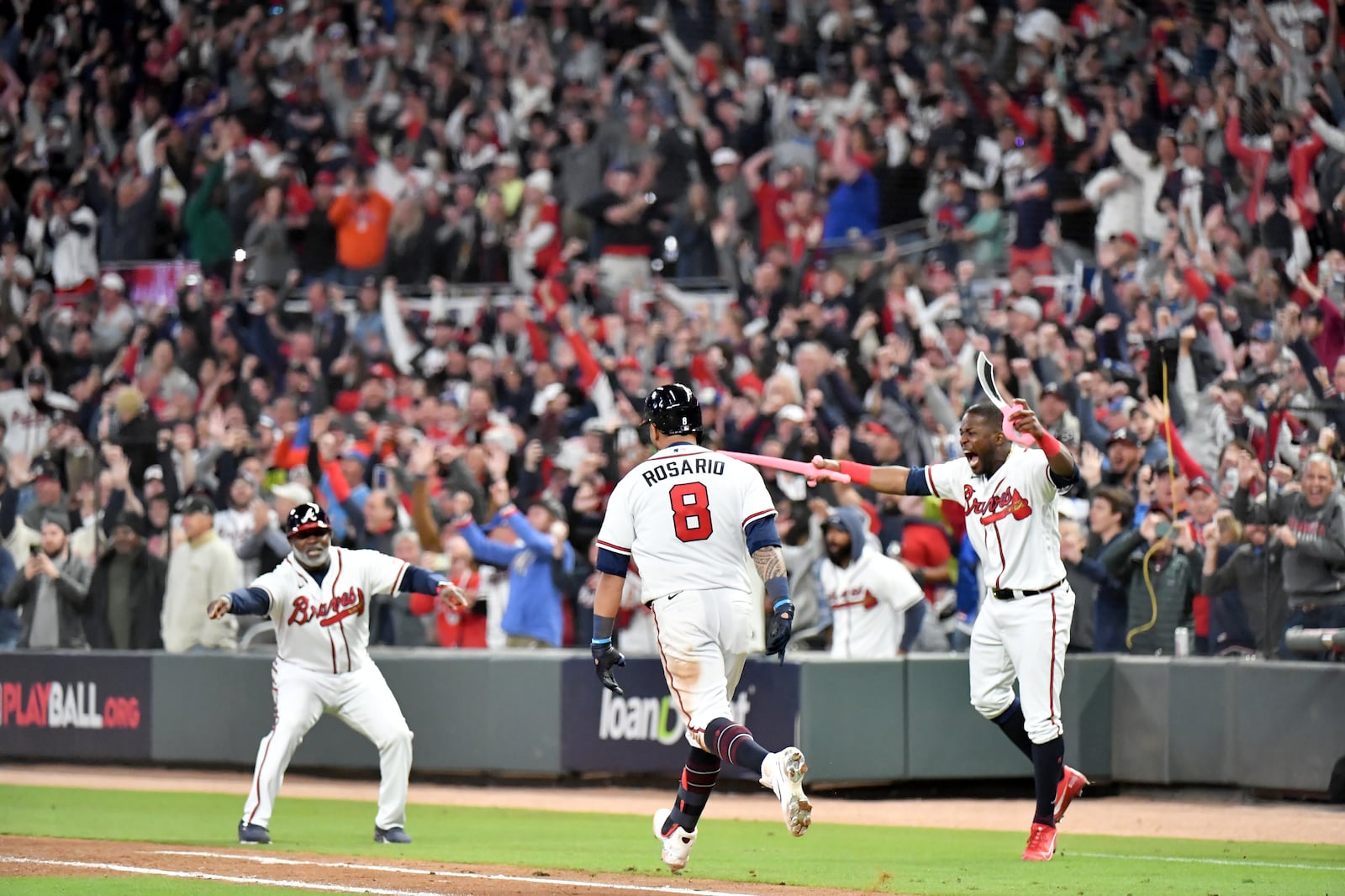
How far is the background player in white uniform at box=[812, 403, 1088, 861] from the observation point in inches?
344

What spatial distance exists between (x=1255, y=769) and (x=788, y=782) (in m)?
6.18

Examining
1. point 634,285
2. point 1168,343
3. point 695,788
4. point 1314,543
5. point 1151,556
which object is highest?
point 634,285

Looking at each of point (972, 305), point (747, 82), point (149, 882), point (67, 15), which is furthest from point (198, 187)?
point (149, 882)

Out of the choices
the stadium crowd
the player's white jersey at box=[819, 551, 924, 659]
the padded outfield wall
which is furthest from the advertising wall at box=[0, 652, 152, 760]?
the player's white jersey at box=[819, 551, 924, 659]

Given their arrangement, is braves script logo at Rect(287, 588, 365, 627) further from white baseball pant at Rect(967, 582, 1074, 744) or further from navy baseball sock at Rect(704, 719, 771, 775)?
white baseball pant at Rect(967, 582, 1074, 744)

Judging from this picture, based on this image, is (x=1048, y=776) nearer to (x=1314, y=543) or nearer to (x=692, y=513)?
(x=692, y=513)

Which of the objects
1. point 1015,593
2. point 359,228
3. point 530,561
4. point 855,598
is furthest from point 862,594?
point 359,228

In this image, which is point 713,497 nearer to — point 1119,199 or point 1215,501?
point 1215,501

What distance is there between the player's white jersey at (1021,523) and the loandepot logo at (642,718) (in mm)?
4553

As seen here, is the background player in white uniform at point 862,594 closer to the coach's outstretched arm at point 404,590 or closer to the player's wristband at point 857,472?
the coach's outstretched arm at point 404,590

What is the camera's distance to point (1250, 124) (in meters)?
15.9

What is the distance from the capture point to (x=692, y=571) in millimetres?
7746

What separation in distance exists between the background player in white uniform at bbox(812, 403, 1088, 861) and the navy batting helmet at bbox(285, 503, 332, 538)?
115 inches

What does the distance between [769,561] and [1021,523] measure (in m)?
1.69
